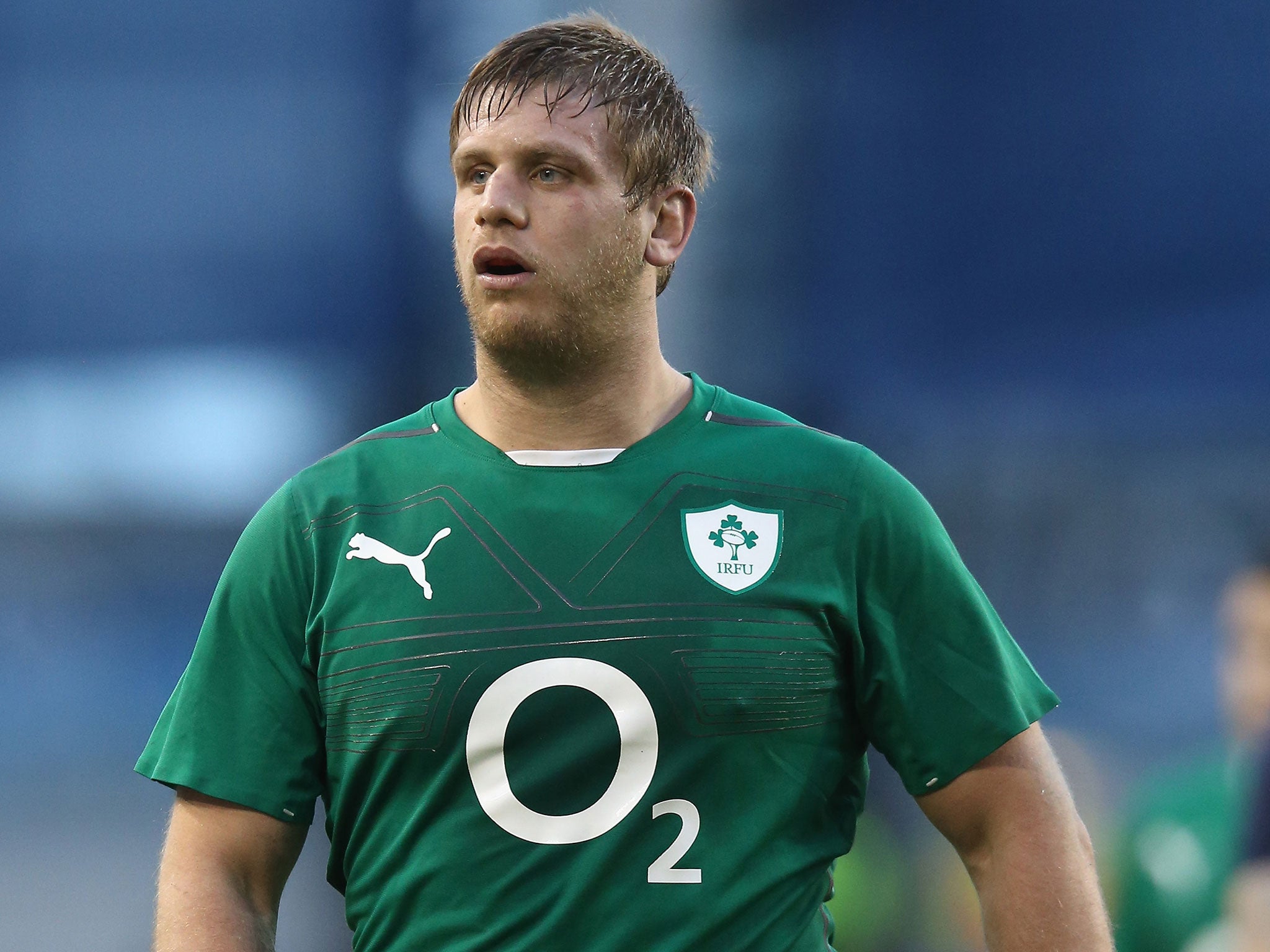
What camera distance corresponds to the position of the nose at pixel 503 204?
1.81m

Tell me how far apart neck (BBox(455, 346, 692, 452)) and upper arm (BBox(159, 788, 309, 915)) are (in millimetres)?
606

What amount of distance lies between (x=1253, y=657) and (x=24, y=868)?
3.50 metres

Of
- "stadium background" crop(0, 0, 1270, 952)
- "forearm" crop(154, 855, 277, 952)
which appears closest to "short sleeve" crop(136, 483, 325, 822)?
Result: "forearm" crop(154, 855, 277, 952)

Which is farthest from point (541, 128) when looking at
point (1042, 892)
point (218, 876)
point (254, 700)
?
point (1042, 892)

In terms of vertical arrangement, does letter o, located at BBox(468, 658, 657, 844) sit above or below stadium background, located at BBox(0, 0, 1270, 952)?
below

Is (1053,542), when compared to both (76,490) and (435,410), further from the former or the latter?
(76,490)

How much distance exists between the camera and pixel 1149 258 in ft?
12.6

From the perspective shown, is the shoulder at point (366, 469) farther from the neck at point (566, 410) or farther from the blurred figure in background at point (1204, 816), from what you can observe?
the blurred figure in background at point (1204, 816)

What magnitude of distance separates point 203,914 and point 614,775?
558 mm

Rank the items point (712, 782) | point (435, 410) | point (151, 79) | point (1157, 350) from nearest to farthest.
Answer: point (712, 782) → point (435, 410) → point (1157, 350) → point (151, 79)

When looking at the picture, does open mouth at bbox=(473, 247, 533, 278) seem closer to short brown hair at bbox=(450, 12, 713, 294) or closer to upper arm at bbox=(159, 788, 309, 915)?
short brown hair at bbox=(450, 12, 713, 294)

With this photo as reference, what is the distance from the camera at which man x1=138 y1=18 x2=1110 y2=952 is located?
5.66 ft

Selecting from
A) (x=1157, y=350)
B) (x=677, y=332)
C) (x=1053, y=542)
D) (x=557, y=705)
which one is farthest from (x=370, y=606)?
(x=1157, y=350)

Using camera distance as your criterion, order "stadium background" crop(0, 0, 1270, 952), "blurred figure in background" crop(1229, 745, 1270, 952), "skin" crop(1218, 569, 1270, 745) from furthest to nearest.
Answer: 1. "stadium background" crop(0, 0, 1270, 952)
2. "skin" crop(1218, 569, 1270, 745)
3. "blurred figure in background" crop(1229, 745, 1270, 952)
